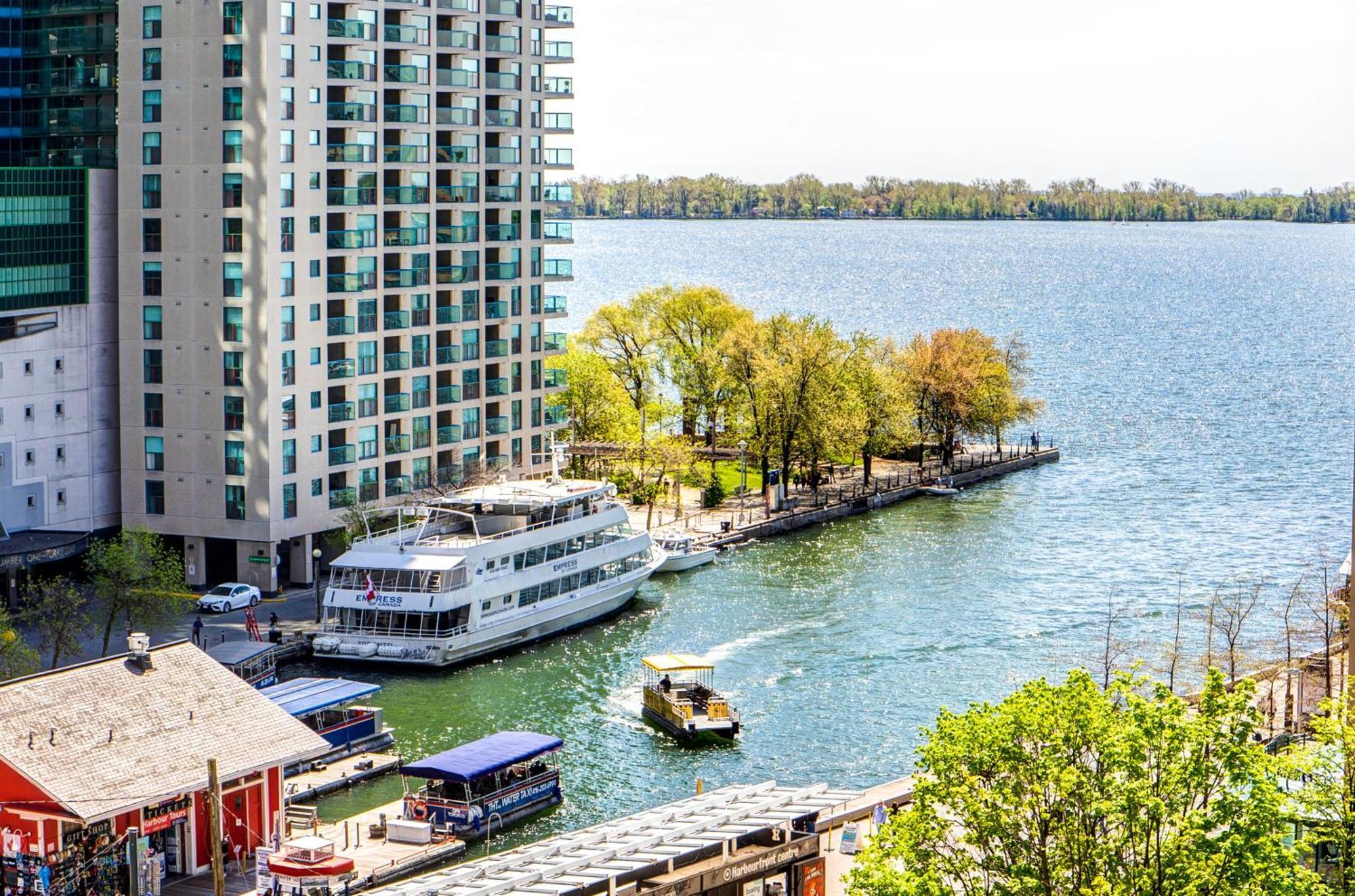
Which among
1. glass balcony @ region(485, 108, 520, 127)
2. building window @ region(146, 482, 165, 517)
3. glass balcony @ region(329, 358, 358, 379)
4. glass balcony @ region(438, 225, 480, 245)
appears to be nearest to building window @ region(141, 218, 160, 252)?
glass balcony @ region(329, 358, 358, 379)

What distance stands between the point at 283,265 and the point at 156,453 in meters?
10.7

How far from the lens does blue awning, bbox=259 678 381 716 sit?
71.4 metres

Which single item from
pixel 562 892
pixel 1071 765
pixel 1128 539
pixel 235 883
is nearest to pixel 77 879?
pixel 235 883

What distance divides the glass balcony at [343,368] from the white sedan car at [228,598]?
454 inches

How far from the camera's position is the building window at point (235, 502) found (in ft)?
308

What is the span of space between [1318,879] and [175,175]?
67.8 meters

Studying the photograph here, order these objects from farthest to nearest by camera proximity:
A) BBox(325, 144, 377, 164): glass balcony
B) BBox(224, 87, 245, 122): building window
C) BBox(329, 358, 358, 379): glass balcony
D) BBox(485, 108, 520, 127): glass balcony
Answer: BBox(485, 108, 520, 127): glass balcony, BBox(329, 358, 358, 379): glass balcony, BBox(325, 144, 377, 164): glass balcony, BBox(224, 87, 245, 122): building window

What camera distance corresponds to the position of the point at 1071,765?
4203cm

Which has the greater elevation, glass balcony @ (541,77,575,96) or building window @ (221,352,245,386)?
glass balcony @ (541,77,575,96)

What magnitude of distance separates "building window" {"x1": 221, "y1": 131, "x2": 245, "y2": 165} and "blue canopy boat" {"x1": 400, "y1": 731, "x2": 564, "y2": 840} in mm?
35517

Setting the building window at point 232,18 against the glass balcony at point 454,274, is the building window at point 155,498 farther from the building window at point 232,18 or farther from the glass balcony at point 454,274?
the building window at point 232,18

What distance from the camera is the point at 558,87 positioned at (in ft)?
368

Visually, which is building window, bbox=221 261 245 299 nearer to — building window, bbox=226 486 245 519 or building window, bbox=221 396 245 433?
building window, bbox=221 396 245 433

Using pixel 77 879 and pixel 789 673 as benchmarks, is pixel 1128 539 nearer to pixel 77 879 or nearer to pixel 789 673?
pixel 789 673
